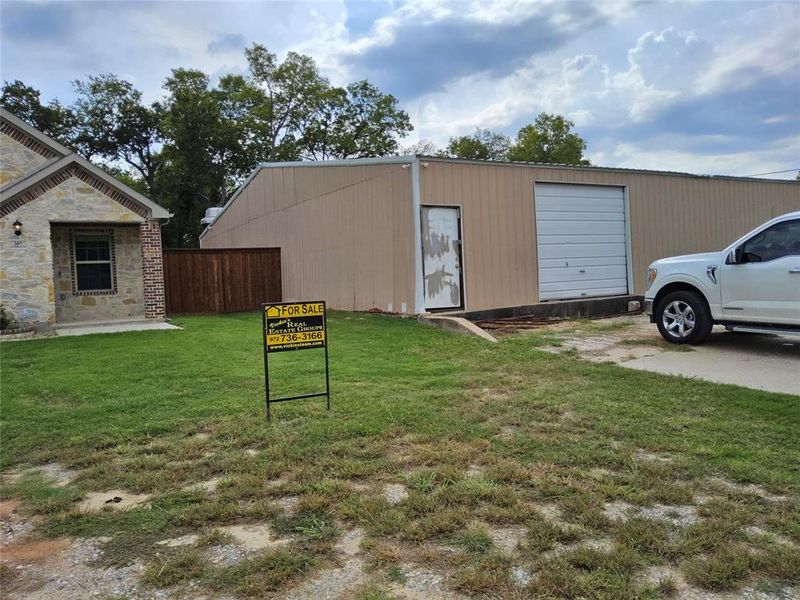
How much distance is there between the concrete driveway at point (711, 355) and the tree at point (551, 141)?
37.1 m

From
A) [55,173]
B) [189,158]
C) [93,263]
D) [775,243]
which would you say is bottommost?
[775,243]

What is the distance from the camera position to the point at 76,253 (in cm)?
1410

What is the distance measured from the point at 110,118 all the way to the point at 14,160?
84.4 feet

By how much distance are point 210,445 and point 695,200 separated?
604 inches

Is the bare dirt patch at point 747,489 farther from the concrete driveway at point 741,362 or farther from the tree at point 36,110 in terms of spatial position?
the tree at point 36,110

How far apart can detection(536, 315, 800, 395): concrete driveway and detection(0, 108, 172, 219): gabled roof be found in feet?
32.3

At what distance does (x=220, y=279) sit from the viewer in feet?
55.8

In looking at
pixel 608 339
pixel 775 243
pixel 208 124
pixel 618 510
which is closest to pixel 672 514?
pixel 618 510

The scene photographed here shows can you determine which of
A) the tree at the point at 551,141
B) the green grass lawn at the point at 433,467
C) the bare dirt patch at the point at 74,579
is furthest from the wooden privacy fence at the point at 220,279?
the tree at the point at 551,141

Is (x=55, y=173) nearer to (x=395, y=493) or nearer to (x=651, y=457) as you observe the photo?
(x=395, y=493)

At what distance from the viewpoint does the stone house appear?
12219mm

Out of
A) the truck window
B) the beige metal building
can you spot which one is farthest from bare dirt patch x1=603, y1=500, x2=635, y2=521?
the beige metal building

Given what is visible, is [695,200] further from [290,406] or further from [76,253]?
[76,253]

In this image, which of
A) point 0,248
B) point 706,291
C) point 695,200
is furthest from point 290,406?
point 695,200
